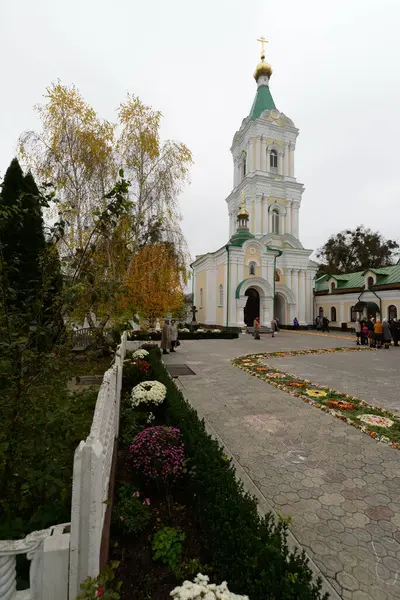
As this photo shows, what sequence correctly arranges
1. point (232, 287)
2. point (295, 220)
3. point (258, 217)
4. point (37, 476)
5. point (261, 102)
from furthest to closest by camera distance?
point (261, 102) → point (295, 220) → point (258, 217) → point (232, 287) → point (37, 476)

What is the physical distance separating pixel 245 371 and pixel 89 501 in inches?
330

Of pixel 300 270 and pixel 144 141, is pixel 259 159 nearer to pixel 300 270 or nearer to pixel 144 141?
pixel 300 270

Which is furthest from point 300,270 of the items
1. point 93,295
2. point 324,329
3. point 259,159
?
point 93,295

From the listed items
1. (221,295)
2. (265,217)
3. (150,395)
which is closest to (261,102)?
(265,217)

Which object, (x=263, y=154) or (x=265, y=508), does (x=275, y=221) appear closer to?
(x=263, y=154)

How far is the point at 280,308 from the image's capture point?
105 feet

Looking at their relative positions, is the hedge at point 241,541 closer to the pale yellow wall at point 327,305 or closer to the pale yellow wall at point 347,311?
the pale yellow wall at point 347,311

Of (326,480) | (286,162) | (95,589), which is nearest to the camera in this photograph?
(95,589)

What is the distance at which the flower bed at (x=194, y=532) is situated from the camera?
1791 millimetres

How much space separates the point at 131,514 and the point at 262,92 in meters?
41.5

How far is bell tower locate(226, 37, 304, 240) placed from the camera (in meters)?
31.2

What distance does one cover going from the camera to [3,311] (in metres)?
2.29

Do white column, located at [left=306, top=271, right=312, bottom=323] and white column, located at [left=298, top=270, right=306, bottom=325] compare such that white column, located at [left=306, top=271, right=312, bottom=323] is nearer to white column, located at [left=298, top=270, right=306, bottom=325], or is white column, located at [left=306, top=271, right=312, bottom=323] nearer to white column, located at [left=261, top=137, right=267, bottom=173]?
white column, located at [left=298, top=270, right=306, bottom=325]

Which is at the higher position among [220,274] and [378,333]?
[220,274]
